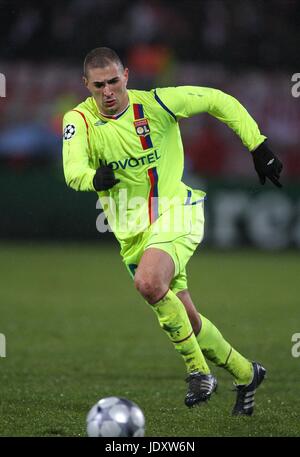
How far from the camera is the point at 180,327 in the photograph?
5.92m

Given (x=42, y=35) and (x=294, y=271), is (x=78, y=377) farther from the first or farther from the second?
(x=42, y=35)

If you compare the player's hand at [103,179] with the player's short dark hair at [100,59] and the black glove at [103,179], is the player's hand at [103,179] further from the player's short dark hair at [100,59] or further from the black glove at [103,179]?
the player's short dark hair at [100,59]

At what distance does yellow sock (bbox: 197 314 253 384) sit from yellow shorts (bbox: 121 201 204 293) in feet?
1.07

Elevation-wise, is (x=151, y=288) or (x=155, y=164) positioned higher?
(x=155, y=164)

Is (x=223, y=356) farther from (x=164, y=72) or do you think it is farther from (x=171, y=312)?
(x=164, y=72)

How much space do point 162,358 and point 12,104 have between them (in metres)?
9.95

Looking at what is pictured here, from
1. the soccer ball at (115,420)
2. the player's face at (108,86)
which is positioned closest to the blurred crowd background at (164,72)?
the player's face at (108,86)

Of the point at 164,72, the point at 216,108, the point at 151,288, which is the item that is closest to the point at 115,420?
the point at 151,288

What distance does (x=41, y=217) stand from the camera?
17.5 meters

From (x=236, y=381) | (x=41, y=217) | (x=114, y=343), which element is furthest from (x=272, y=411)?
(x=41, y=217)

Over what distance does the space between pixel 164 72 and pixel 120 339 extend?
9.18 metres

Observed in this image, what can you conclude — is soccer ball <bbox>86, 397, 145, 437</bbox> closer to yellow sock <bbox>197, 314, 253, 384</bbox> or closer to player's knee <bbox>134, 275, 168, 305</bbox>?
player's knee <bbox>134, 275, 168, 305</bbox>

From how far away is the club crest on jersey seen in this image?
6.37 m

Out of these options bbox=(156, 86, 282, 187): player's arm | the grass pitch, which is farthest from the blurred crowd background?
bbox=(156, 86, 282, 187): player's arm
